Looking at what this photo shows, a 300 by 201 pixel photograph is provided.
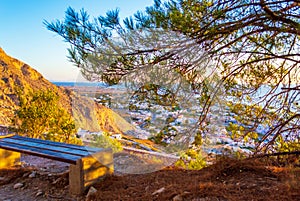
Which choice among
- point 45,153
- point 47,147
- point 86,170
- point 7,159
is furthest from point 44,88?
point 86,170

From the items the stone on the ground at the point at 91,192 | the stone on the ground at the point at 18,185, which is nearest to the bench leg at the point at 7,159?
the stone on the ground at the point at 18,185

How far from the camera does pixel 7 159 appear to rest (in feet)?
11.4

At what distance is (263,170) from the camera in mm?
2650

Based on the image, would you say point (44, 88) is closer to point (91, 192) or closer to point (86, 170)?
point (86, 170)

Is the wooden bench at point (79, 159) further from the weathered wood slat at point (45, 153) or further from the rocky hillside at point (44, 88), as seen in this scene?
the rocky hillside at point (44, 88)

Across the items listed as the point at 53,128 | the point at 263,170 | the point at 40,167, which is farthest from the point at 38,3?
the point at 263,170

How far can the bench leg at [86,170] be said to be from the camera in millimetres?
2525

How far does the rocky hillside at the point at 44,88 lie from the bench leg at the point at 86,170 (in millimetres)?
587

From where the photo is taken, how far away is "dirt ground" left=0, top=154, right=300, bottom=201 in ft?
6.84

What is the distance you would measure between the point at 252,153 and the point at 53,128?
335 cm

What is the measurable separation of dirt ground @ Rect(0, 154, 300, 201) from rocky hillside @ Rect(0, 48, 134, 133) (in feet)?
1.96

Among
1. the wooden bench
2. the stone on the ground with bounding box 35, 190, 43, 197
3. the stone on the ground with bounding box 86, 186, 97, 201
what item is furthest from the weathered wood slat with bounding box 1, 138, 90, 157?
the stone on the ground with bounding box 35, 190, 43, 197

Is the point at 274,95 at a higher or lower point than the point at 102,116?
higher

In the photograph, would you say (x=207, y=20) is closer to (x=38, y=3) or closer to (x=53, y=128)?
(x=53, y=128)
